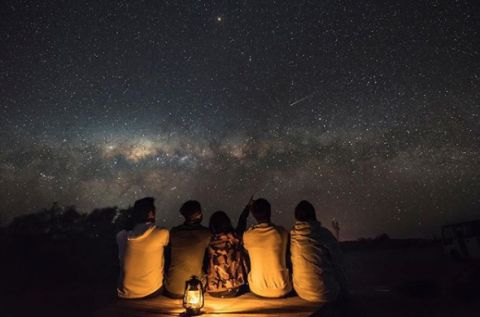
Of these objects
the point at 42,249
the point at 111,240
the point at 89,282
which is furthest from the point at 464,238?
the point at 42,249

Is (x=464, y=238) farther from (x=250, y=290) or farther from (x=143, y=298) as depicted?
(x=143, y=298)

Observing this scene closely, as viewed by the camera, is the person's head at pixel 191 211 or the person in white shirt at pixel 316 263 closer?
the person in white shirt at pixel 316 263

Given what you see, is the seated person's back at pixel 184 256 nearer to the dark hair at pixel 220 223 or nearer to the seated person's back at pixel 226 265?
the seated person's back at pixel 226 265

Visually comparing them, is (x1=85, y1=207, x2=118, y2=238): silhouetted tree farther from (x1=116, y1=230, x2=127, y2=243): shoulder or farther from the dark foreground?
(x1=116, y1=230, x2=127, y2=243): shoulder

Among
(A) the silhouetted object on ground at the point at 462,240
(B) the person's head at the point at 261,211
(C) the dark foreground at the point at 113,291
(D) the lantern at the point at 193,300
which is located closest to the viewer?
(D) the lantern at the point at 193,300

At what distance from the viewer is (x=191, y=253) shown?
4906 millimetres

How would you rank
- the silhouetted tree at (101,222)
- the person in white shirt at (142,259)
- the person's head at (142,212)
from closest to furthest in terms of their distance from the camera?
the person in white shirt at (142,259), the person's head at (142,212), the silhouetted tree at (101,222)

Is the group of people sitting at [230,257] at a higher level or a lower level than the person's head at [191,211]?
lower

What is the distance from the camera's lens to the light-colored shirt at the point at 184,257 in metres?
4.91

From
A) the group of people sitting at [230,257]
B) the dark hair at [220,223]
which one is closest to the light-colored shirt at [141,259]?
the group of people sitting at [230,257]

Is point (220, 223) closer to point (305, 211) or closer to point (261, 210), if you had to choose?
point (261, 210)

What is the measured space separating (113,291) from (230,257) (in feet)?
43.0

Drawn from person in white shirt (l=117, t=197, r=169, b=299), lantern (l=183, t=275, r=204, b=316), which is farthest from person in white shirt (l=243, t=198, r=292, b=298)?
person in white shirt (l=117, t=197, r=169, b=299)

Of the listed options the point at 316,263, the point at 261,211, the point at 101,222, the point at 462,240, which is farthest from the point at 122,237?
the point at 101,222
